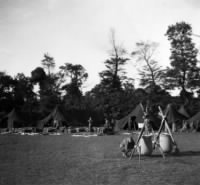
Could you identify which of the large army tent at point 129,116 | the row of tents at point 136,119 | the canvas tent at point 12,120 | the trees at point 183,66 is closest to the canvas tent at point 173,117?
the row of tents at point 136,119

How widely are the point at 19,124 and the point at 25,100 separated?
16.8 meters

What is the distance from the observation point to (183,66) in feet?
154

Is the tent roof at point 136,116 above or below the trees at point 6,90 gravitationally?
below

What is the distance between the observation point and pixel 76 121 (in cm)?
4347

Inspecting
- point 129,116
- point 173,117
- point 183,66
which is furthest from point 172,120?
point 183,66

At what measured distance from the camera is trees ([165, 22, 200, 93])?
4709 centimetres

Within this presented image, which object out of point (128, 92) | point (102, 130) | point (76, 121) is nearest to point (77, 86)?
point (128, 92)

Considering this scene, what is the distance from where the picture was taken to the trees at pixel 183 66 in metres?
47.1

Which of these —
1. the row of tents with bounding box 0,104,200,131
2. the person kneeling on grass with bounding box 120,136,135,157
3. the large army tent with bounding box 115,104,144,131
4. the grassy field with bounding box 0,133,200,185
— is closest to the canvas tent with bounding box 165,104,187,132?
the row of tents with bounding box 0,104,200,131

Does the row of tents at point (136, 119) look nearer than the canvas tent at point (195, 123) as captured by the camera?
No

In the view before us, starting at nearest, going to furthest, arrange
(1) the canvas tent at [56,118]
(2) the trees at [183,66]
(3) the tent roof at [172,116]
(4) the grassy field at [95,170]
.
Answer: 1. (4) the grassy field at [95,170]
2. (3) the tent roof at [172,116]
3. (1) the canvas tent at [56,118]
4. (2) the trees at [183,66]

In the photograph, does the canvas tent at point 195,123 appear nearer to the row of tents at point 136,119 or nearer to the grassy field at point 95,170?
the row of tents at point 136,119

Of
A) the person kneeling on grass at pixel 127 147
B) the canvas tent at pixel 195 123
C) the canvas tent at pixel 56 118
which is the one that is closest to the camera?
the person kneeling on grass at pixel 127 147

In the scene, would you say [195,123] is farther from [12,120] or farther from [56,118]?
[12,120]
